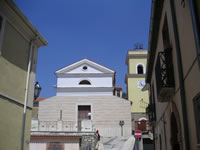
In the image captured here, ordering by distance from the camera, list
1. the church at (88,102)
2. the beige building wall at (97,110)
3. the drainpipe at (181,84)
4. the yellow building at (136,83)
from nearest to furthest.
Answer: the drainpipe at (181,84) → the beige building wall at (97,110) → the church at (88,102) → the yellow building at (136,83)

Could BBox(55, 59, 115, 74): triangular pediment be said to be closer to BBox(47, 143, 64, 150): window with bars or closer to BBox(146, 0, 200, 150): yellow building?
BBox(47, 143, 64, 150): window with bars

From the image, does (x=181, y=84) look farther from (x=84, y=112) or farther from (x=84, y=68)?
(x=84, y=68)

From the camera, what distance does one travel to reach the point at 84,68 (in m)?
33.6

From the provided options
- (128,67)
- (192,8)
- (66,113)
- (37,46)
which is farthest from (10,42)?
(128,67)

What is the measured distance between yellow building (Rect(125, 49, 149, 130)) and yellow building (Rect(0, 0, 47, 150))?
24052 millimetres

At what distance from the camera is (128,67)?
1489 inches

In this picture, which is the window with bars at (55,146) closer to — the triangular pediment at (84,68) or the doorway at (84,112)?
the doorway at (84,112)

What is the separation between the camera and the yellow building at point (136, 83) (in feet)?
113

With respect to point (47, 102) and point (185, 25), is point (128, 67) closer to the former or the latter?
point (47, 102)

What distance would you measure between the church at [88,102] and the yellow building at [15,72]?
19.4 m

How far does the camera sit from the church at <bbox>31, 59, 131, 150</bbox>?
29.9 metres

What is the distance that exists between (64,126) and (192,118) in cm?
1577

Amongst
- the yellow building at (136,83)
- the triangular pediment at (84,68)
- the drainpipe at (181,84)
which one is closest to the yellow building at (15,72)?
the drainpipe at (181,84)

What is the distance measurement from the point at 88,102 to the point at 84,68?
15.6 feet
